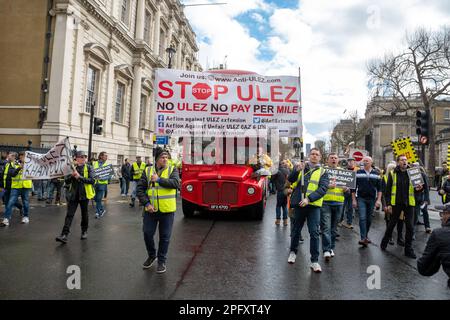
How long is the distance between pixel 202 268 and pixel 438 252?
317 cm

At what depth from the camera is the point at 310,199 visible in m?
5.43

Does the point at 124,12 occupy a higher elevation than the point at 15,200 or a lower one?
higher

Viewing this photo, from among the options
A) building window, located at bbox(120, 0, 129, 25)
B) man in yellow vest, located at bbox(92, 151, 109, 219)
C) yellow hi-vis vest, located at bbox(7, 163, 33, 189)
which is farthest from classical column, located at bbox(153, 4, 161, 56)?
yellow hi-vis vest, located at bbox(7, 163, 33, 189)

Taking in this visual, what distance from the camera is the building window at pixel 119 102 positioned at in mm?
26469

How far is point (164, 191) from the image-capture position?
17.1 ft

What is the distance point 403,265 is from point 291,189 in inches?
88.3

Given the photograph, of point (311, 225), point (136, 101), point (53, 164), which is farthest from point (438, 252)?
point (136, 101)

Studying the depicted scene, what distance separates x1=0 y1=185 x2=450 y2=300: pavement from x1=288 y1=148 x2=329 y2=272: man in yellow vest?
0.43 m

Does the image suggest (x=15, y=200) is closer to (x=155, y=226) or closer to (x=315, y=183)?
(x=155, y=226)

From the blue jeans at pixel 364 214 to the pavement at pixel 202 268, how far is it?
1.12 feet

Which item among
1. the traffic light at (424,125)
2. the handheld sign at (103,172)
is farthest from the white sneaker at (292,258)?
the traffic light at (424,125)

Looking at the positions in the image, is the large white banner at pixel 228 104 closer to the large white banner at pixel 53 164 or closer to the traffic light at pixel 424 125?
the large white banner at pixel 53 164

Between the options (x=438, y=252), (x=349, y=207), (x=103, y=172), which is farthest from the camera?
(x=103, y=172)
